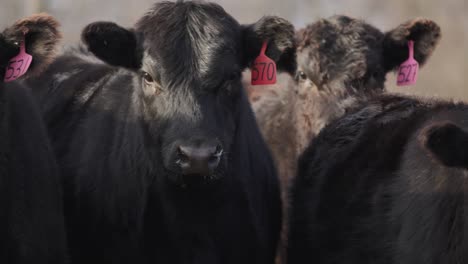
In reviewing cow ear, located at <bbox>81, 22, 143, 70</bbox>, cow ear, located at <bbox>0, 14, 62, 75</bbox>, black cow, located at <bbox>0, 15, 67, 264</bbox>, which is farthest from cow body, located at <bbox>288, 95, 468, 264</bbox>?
cow ear, located at <bbox>0, 14, 62, 75</bbox>

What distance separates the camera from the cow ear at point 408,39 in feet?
28.1

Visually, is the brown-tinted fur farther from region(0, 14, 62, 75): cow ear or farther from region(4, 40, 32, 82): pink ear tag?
region(4, 40, 32, 82): pink ear tag

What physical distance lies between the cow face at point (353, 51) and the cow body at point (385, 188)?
0.92m

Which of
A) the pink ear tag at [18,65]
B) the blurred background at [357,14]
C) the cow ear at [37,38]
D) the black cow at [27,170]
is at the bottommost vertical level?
the blurred background at [357,14]

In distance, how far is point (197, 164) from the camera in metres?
5.54

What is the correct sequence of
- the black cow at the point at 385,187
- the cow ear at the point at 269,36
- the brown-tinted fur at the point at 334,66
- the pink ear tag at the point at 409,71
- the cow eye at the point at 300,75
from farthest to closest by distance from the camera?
the cow eye at the point at 300,75 < the pink ear tag at the point at 409,71 < the brown-tinted fur at the point at 334,66 < the cow ear at the point at 269,36 < the black cow at the point at 385,187

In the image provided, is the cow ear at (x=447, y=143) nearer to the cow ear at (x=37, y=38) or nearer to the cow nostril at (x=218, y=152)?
the cow nostril at (x=218, y=152)

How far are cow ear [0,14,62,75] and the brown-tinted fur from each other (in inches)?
114

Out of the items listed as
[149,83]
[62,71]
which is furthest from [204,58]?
[62,71]

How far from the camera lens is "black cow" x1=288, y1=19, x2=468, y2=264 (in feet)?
16.3

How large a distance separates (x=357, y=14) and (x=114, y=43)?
26.2 m

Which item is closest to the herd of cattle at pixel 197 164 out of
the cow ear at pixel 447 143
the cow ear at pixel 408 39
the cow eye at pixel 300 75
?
the cow ear at pixel 447 143

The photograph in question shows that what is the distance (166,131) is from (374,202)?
1.35 metres

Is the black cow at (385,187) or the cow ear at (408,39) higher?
the cow ear at (408,39)
